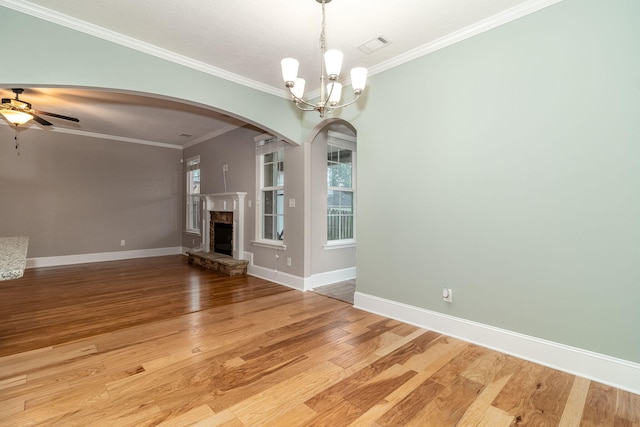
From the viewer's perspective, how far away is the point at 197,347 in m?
2.53

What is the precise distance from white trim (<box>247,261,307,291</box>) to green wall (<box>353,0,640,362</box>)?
154 centimetres

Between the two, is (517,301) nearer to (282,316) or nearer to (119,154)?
(282,316)

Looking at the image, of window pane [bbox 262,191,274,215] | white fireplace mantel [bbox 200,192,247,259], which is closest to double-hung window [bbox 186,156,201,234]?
white fireplace mantel [bbox 200,192,247,259]

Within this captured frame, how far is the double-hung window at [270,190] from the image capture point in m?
4.93

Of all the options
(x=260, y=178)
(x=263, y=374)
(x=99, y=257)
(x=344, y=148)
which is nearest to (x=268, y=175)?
(x=260, y=178)

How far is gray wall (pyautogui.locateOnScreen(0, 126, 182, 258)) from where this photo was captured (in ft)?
18.6

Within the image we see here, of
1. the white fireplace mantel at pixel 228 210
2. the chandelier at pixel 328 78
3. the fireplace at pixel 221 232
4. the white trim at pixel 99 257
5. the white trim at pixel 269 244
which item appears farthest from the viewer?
the fireplace at pixel 221 232

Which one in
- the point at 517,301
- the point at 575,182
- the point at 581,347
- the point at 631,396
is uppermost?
the point at 575,182

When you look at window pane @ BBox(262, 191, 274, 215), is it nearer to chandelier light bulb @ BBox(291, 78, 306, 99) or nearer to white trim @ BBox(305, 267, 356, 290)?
white trim @ BBox(305, 267, 356, 290)

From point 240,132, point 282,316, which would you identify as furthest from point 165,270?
point 282,316

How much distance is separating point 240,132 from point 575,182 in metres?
5.06

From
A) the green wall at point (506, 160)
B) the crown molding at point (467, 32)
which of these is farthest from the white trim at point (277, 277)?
the crown molding at point (467, 32)

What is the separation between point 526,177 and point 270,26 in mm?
2475

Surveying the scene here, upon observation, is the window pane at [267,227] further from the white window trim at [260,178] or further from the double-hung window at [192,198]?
the double-hung window at [192,198]
